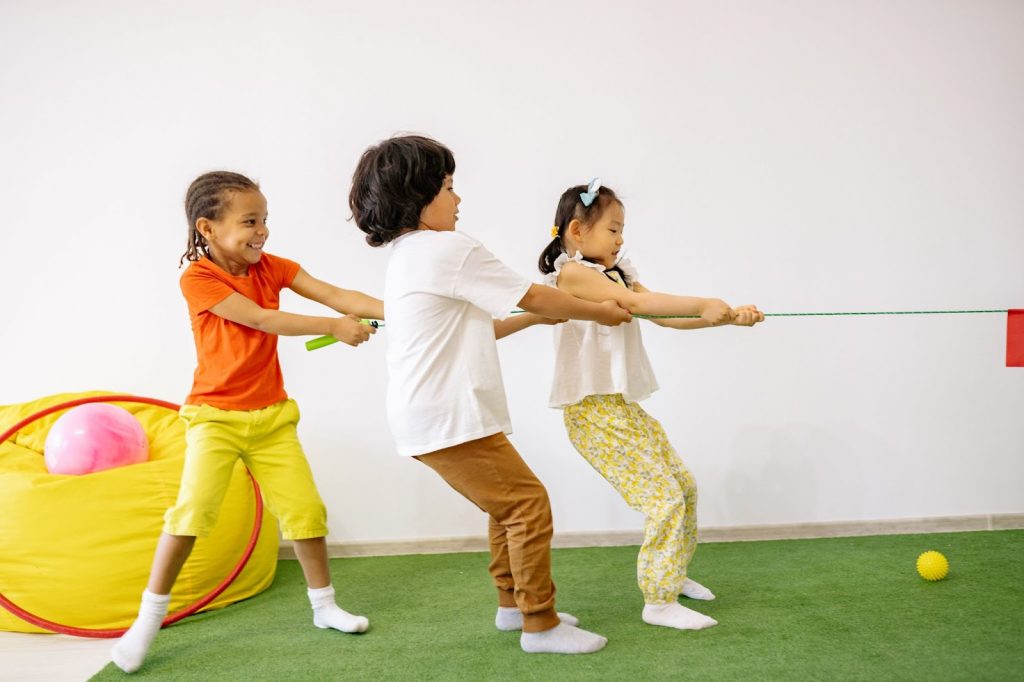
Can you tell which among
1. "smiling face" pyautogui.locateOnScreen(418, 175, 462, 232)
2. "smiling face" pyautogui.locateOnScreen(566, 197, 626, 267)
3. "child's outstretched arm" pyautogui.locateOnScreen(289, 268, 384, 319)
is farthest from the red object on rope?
"child's outstretched arm" pyautogui.locateOnScreen(289, 268, 384, 319)

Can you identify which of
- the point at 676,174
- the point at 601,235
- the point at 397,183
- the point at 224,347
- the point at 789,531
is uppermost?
the point at 676,174

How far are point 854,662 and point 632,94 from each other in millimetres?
2044

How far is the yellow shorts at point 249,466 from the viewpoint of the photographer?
2365 millimetres

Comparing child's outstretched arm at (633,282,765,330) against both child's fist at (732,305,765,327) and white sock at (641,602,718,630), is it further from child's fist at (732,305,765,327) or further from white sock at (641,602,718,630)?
white sock at (641,602,718,630)

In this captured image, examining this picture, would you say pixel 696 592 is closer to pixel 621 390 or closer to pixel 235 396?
pixel 621 390

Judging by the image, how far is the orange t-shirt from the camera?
2367mm

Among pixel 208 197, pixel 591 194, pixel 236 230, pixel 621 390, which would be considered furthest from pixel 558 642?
pixel 208 197

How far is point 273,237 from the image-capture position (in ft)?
11.1

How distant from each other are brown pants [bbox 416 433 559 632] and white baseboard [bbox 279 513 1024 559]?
44.8 inches

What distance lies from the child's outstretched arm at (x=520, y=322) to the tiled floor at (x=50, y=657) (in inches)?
52.1

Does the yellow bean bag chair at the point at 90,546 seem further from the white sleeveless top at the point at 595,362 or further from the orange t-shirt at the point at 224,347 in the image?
the white sleeveless top at the point at 595,362

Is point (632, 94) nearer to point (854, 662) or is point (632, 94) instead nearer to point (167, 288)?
point (167, 288)

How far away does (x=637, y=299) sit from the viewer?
238 centimetres

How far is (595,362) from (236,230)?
989 mm
